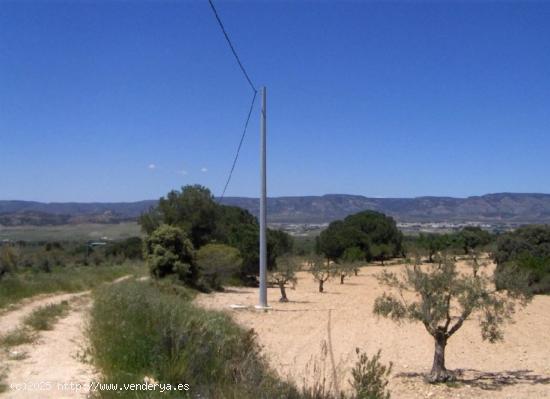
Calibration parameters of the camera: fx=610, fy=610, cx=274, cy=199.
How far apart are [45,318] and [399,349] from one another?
9.46 metres

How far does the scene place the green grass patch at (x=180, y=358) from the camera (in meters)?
6.41

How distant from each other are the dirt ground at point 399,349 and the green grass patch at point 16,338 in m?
4.54

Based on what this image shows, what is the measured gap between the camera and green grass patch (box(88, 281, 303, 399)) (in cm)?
641

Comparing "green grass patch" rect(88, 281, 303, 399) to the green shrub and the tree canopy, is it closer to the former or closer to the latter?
the green shrub

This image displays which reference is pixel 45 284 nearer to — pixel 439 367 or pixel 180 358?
pixel 439 367

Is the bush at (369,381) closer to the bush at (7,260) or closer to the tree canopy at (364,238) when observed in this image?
the bush at (7,260)

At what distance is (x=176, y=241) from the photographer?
29.5 m

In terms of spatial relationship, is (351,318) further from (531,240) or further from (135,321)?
(531,240)

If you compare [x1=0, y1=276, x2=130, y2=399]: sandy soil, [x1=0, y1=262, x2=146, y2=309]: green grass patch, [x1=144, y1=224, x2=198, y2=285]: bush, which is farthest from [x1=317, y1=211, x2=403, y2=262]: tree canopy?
[x1=0, y1=276, x2=130, y2=399]: sandy soil

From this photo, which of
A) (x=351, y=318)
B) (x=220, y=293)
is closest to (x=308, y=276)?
(x=220, y=293)

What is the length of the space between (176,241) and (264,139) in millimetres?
7860

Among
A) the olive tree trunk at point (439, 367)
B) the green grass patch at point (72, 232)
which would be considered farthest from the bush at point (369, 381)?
the green grass patch at point (72, 232)

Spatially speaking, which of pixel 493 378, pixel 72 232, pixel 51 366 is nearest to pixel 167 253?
pixel 493 378

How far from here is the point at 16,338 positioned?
1088 cm
